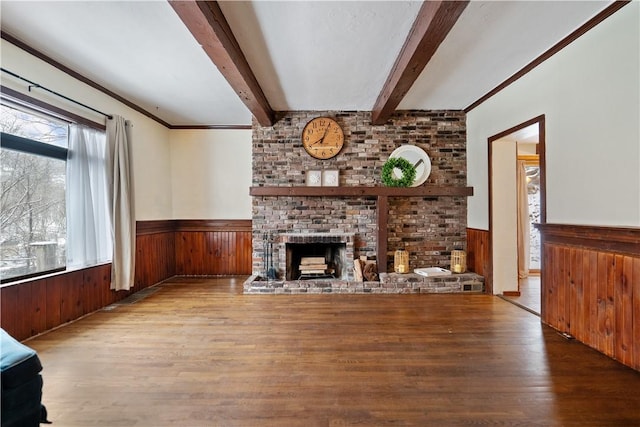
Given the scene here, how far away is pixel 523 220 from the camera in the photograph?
4684mm

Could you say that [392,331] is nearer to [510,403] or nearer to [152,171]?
[510,403]

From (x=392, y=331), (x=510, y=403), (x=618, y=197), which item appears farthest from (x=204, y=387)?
(x=618, y=197)

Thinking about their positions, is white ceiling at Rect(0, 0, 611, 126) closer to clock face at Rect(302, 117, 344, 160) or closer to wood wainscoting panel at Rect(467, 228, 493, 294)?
clock face at Rect(302, 117, 344, 160)

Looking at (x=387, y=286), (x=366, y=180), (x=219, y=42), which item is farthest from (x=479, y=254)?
(x=219, y=42)

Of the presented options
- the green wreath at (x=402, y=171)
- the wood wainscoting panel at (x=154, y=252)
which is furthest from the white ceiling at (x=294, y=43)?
the wood wainscoting panel at (x=154, y=252)

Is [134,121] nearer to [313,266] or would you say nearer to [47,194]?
[47,194]

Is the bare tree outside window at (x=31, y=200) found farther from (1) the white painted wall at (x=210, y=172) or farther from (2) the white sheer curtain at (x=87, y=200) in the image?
(1) the white painted wall at (x=210, y=172)

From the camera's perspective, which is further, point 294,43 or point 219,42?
point 294,43

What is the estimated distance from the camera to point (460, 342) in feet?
7.45

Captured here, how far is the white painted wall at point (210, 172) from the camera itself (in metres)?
A: 4.63

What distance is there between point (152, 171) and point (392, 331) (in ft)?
12.8

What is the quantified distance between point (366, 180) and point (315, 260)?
53.9 inches

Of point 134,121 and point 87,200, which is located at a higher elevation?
point 134,121

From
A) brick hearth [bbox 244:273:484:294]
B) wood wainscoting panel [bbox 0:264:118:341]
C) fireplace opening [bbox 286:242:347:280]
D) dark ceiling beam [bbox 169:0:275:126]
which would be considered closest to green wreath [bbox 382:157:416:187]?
fireplace opening [bbox 286:242:347:280]
